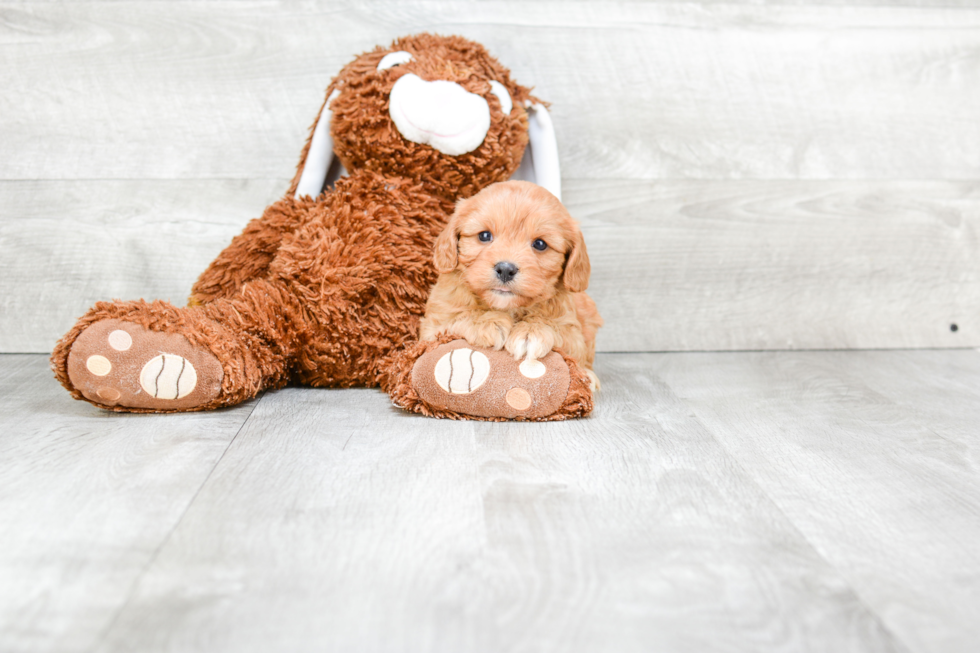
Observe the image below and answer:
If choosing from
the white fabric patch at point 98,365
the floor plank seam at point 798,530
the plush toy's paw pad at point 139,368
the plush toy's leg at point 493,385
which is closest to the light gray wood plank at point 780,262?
the floor plank seam at point 798,530

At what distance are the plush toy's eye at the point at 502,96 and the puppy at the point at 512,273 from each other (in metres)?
0.24

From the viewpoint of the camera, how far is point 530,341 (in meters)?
1.21

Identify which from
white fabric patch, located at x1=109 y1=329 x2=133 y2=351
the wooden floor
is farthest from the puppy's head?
white fabric patch, located at x1=109 y1=329 x2=133 y2=351

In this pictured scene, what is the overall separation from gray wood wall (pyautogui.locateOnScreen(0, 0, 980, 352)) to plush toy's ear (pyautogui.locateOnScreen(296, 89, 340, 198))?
20 cm

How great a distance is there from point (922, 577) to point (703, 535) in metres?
0.22

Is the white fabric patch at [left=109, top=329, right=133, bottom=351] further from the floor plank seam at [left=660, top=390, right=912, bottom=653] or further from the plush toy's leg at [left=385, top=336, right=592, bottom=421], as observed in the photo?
the floor plank seam at [left=660, top=390, right=912, bottom=653]

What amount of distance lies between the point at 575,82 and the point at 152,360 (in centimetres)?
108

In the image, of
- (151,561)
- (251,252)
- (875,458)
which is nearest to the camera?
(151,561)

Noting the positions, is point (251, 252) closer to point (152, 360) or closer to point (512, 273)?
point (152, 360)

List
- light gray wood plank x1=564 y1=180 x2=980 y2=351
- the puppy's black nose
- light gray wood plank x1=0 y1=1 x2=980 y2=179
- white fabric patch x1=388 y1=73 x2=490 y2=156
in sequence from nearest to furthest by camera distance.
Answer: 1. the puppy's black nose
2. white fabric patch x1=388 y1=73 x2=490 y2=156
3. light gray wood plank x1=0 y1=1 x2=980 y2=179
4. light gray wood plank x1=564 y1=180 x2=980 y2=351

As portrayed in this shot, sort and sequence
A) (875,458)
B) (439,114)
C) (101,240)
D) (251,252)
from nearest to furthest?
(875,458) → (439,114) → (251,252) → (101,240)

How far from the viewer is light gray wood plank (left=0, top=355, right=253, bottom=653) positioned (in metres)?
0.69

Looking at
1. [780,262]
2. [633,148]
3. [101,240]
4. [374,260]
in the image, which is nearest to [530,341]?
[374,260]

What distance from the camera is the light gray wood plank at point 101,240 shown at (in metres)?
1.66
